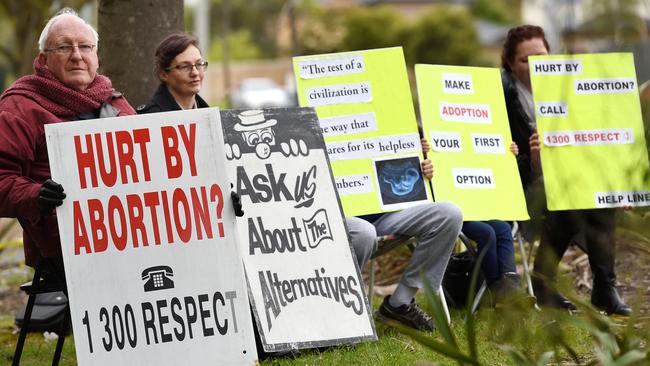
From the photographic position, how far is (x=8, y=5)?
17.6 m

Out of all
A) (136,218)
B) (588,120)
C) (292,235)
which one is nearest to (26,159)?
(136,218)

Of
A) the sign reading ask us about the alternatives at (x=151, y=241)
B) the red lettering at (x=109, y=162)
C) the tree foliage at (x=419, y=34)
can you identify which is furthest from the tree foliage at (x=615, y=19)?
the tree foliage at (x=419, y=34)

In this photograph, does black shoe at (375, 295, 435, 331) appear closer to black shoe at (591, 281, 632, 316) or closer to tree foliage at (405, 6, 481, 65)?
black shoe at (591, 281, 632, 316)

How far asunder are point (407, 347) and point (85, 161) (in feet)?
6.58

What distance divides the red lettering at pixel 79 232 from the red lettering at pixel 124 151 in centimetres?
24

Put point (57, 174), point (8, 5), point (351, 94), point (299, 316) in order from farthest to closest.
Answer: point (8, 5) → point (351, 94) → point (299, 316) → point (57, 174)

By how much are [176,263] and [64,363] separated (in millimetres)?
1555

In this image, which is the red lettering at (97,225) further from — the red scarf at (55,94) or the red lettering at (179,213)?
the red scarf at (55,94)

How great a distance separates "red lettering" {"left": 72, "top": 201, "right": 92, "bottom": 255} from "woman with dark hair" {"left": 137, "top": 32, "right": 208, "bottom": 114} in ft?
3.76

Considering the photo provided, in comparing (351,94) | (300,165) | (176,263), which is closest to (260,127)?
(300,165)

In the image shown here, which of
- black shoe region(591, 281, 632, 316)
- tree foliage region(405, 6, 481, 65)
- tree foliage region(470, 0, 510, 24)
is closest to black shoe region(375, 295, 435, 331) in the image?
black shoe region(591, 281, 632, 316)

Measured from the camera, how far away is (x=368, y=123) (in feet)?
24.1

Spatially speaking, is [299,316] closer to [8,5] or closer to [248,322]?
[248,322]

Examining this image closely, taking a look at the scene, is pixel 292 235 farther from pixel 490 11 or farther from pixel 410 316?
pixel 490 11
